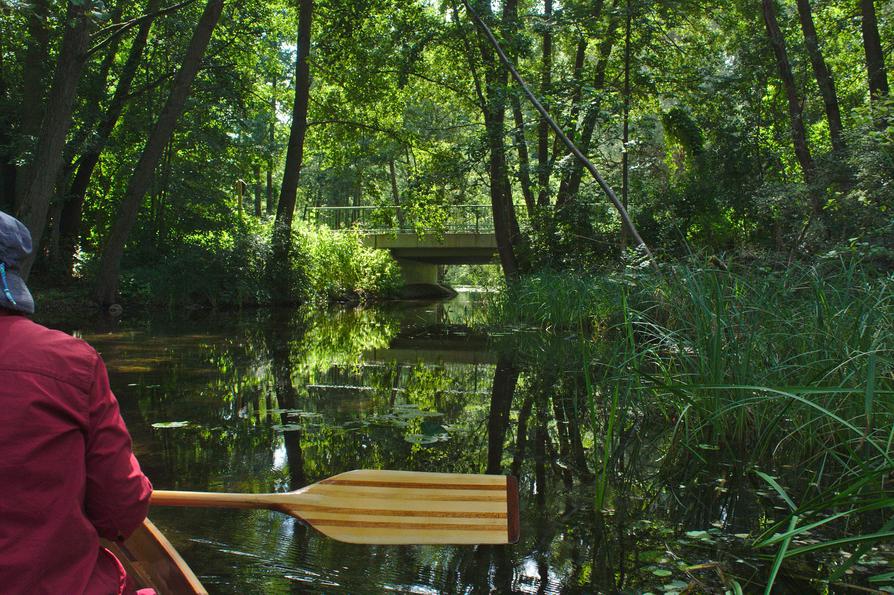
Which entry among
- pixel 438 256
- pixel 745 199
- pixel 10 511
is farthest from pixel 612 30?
pixel 438 256

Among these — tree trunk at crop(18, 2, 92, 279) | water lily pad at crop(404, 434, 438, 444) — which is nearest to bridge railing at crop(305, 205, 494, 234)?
tree trunk at crop(18, 2, 92, 279)

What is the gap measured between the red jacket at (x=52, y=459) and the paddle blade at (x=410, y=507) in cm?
102

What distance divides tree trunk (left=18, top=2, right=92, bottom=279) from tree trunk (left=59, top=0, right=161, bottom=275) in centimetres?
527

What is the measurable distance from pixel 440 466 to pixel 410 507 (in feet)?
5.71

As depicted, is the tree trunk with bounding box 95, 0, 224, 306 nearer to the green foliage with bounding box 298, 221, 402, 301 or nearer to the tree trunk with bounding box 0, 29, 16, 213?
the tree trunk with bounding box 0, 29, 16, 213

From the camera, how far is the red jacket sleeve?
5.01 feet

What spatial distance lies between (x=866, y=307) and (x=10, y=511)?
3.77m

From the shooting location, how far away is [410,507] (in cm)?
260

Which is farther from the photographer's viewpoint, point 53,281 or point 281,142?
point 281,142

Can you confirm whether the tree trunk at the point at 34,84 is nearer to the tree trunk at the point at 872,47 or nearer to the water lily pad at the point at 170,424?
→ the water lily pad at the point at 170,424

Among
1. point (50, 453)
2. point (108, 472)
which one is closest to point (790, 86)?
point (108, 472)

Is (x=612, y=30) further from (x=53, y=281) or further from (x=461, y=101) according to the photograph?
(x=53, y=281)

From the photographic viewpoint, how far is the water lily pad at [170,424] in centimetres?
523

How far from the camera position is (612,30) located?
553 inches
